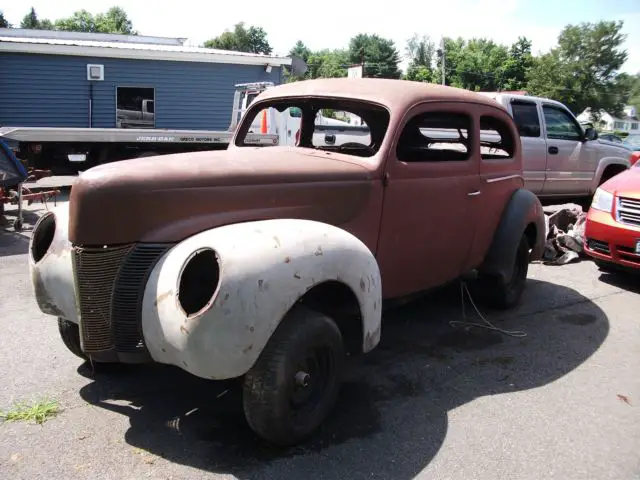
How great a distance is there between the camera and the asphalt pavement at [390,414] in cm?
274

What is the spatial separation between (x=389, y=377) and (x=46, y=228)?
2371 mm

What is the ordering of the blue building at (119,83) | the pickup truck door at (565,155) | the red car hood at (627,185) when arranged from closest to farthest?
the red car hood at (627,185)
the pickup truck door at (565,155)
the blue building at (119,83)

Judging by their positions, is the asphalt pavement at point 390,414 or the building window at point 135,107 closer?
the asphalt pavement at point 390,414

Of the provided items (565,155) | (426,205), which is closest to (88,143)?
(565,155)

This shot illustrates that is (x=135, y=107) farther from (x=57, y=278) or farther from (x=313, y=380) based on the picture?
(x=313, y=380)

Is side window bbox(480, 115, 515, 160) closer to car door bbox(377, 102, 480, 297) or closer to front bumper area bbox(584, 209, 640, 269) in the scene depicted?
car door bbox(377, 102, 480, 297)

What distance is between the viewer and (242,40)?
3875 inches

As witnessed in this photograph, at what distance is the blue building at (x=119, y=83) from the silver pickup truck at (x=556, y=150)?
34.3 feet

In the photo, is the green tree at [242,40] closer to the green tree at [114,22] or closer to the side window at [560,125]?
the green tree at [114,22]

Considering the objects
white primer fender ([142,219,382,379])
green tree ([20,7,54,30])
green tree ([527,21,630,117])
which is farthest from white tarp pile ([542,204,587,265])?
green tree ([20,7,54,30])

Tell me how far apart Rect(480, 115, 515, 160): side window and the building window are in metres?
14.3

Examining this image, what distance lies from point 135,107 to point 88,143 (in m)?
5.39

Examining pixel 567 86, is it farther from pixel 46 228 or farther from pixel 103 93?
pixel 46 228

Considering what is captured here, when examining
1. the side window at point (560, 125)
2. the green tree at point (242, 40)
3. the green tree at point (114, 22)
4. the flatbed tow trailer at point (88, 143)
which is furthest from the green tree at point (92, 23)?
the side window at point (560, 125)
